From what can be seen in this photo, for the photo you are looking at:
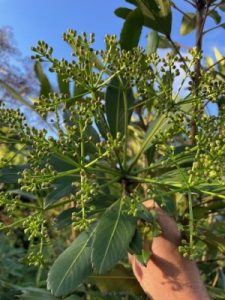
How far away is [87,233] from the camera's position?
0.98 meters

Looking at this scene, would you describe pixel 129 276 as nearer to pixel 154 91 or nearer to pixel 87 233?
pixel 87 233

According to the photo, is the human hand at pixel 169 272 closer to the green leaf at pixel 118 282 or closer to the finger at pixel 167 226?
the finger at pixel 167 226

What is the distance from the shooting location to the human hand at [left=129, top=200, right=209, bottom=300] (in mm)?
926

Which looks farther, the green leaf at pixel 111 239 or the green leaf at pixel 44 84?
the green leaf at pixel 44 84

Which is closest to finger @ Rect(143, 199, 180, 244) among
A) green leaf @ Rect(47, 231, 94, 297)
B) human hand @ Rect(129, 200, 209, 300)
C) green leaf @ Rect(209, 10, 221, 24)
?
A: human hand @ Rect(129, 200, 209, 300)

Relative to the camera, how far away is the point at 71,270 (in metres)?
0.92

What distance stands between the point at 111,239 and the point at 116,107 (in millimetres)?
329

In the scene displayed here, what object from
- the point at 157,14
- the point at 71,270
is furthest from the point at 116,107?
the point at 71,270

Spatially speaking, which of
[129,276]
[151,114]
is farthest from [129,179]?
[151,114]

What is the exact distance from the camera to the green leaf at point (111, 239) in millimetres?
837

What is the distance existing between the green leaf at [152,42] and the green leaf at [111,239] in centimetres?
43

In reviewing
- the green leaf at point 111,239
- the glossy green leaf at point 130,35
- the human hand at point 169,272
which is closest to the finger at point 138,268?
the human hand at point 169,272

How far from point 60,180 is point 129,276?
0.34 meters

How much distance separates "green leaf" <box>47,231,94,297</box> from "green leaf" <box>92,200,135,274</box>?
0.24 feet
